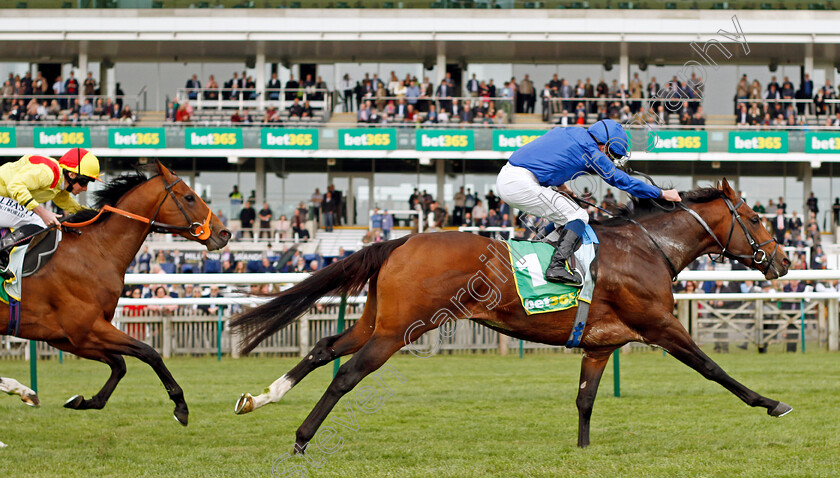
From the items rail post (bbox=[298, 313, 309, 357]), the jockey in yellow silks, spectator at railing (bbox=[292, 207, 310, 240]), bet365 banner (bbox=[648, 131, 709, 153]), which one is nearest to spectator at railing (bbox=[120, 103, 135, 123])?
spectator at railing (bbox=[292, 207, 310, 240])

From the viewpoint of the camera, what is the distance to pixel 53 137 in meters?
21.5

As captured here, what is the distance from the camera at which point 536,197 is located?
500cm

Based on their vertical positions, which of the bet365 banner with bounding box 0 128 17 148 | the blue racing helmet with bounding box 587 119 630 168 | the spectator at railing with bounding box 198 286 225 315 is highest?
the bet365 banner with bounding box 0 128 17 148

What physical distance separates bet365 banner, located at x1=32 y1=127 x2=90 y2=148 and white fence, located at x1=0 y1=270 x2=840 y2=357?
10.6 meters

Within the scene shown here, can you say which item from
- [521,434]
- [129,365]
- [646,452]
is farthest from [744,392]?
[129,365]

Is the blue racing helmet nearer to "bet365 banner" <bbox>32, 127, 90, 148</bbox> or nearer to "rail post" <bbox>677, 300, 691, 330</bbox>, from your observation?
"rail post" <bbox>677, 300, 691, 330</bbox>

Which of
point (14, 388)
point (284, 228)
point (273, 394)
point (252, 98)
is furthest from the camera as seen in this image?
point (252, 98)

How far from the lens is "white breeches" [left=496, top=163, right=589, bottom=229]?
497 cm

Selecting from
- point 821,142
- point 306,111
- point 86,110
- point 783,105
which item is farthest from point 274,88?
point 821,142

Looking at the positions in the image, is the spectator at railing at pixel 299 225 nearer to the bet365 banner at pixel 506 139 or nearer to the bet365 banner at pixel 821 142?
the bet365 banner at pixel 506 139

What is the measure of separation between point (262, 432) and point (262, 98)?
1903 cm

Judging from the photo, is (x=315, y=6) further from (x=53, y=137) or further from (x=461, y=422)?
(x=461, y=422)

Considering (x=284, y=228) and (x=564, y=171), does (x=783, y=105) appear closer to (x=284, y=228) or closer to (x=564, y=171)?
(x=284, y=228)

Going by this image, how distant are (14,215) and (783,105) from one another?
70.4 feet
